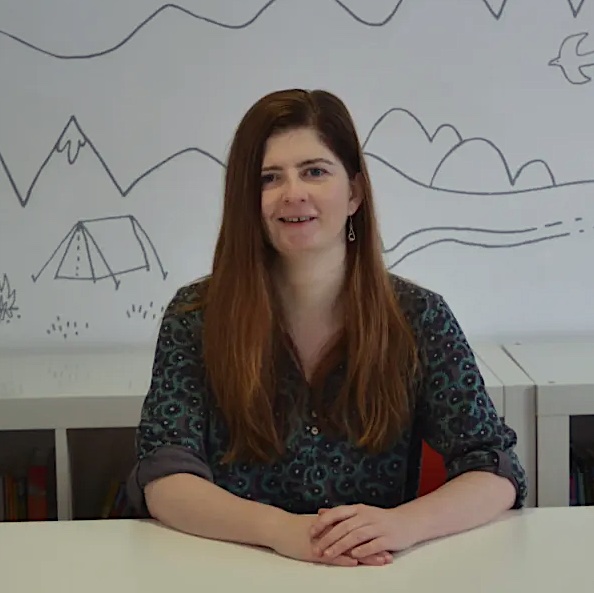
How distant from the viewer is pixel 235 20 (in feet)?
7.13

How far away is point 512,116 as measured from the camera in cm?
222

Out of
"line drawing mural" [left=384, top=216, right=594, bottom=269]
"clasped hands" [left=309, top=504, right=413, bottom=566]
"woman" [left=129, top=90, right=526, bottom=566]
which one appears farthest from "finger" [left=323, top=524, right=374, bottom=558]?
"line drawing mural" [left=384, top=216, right=594, bottom=269]

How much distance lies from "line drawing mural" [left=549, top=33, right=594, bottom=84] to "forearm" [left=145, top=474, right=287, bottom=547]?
1.42m

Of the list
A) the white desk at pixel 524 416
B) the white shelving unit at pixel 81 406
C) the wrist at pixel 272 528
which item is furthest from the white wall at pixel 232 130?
the wrist at pixel 272 528

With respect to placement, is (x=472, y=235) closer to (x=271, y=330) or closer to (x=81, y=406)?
(x=271, y=330)

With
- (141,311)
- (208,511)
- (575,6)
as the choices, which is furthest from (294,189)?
(575,6)

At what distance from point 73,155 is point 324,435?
108 cm

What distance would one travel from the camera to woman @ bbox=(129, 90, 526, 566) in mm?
1443

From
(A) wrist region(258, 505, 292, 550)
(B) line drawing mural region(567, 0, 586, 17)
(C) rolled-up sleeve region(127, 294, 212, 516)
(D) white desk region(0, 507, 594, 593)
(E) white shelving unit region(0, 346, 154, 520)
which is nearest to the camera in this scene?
(D) white desk region(0, 507, 594, 593)

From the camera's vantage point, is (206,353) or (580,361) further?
(580,361)

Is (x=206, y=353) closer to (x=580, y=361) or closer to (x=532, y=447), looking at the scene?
(x=532, y=447)

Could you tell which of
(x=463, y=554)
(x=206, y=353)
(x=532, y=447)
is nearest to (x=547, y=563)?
(x=463, y=554)

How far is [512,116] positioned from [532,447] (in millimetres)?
815

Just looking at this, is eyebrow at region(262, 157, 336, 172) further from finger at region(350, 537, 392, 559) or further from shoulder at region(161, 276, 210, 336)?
finger at region(350, 537, 392, 559)
